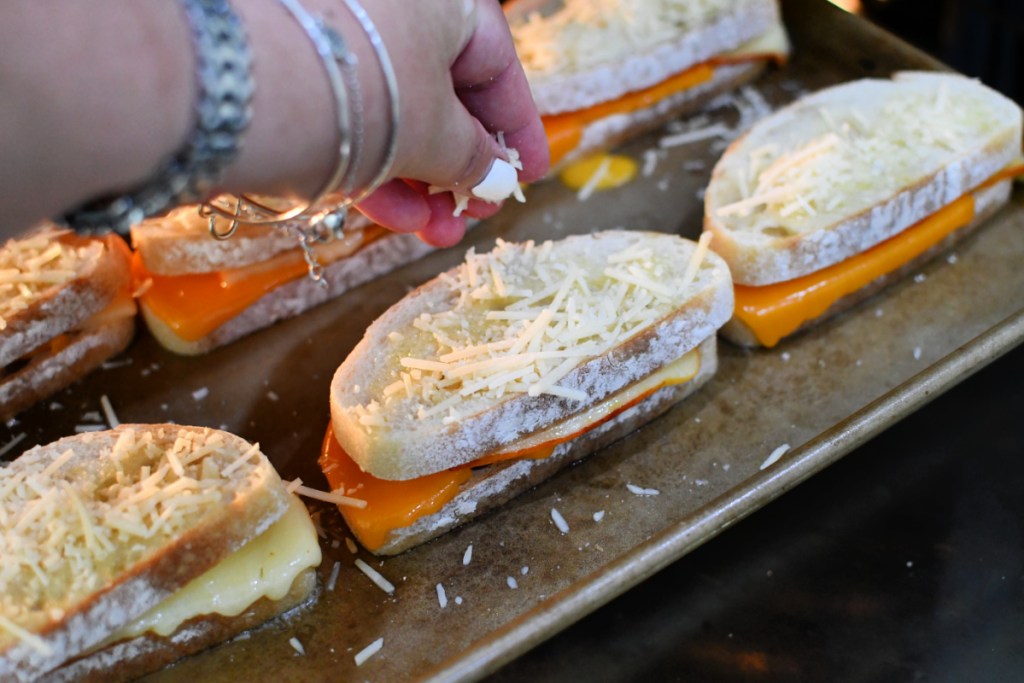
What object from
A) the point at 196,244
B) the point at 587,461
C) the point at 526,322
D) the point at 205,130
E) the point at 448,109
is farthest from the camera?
the point at 196,244

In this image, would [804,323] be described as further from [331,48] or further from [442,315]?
[331,48]

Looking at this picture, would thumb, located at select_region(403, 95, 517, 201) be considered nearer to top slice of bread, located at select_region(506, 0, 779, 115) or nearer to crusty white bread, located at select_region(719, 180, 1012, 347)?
crusty white bread, located at select_region(719, 180, 1012, 347)

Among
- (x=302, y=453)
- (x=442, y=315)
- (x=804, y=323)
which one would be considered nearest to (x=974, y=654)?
(x=804, y=323)

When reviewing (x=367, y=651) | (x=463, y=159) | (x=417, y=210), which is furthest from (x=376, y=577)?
(x=463, y=159)

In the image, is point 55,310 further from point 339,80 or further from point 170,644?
point 339,80

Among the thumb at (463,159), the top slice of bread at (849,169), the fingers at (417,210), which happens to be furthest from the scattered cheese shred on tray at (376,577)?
the top slice of bread at (849,169)

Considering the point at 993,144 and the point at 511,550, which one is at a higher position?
the point at 993,144
